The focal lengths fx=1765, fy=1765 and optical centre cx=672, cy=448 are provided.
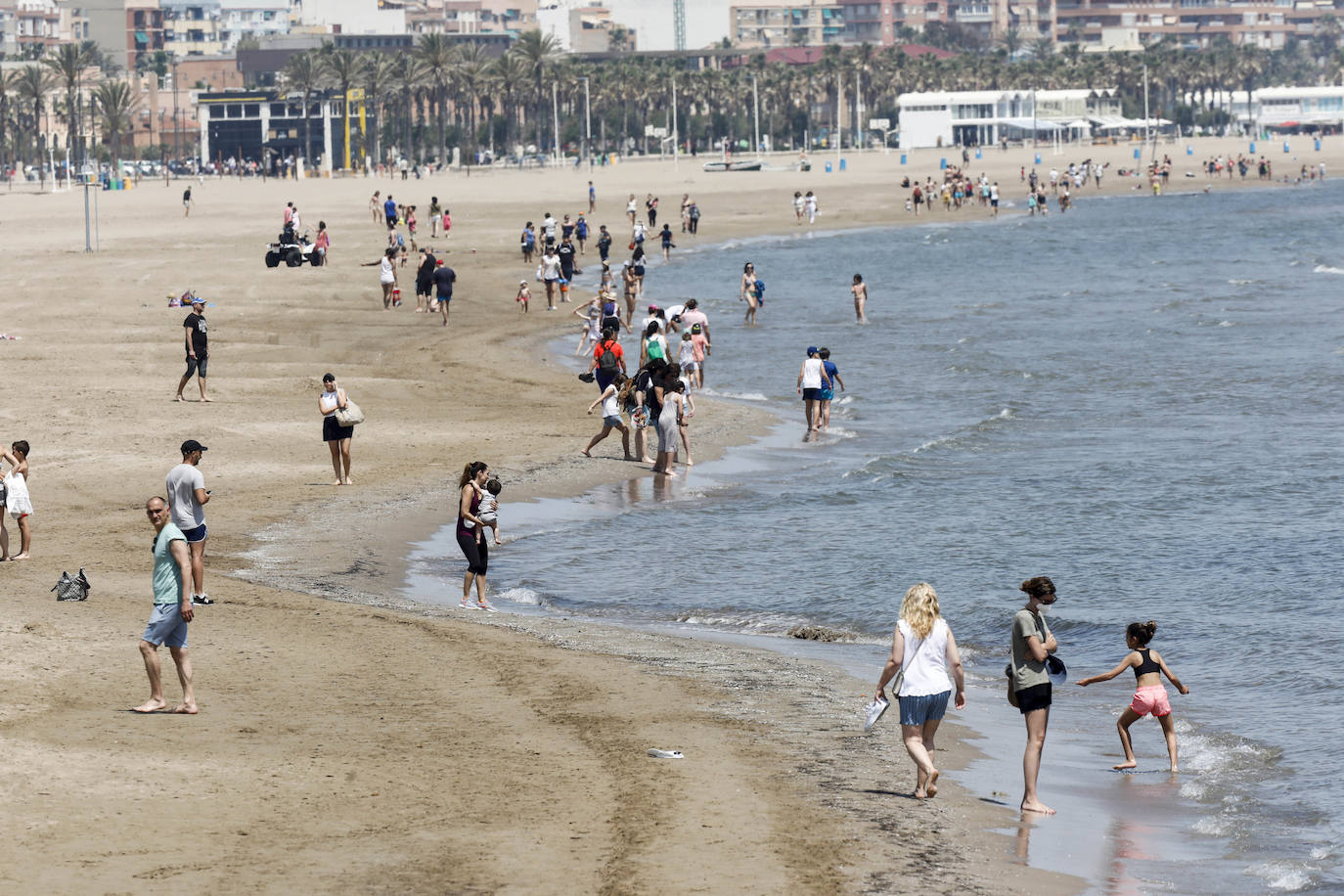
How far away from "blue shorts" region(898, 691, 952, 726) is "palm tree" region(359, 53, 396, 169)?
12940cm

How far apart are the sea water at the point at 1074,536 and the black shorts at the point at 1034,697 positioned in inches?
31.2

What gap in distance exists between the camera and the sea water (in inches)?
489

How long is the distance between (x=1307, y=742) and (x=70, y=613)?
33.9 feet

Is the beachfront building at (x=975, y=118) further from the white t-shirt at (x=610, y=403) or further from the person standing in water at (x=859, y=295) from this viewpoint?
the white t-shirt at (x=610, y=403)

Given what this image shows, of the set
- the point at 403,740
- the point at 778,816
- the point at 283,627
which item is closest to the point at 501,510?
the point at 283,627

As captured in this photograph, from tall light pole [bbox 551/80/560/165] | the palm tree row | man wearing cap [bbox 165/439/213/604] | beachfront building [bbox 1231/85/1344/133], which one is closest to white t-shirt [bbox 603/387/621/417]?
man wearing cap [bbox 165/439/213/604]

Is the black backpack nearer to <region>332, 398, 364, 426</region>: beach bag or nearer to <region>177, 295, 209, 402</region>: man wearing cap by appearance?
<region>332, 398, 364, 426</region>: beach bag

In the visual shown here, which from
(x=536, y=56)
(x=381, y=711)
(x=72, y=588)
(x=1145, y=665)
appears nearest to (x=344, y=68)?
(x=536, y=56)

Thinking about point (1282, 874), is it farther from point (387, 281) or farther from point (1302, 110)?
point (1302, 110)

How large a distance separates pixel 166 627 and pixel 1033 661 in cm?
580

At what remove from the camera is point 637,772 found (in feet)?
37.9

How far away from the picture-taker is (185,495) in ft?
48.1

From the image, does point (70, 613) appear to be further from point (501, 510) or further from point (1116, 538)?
point (1116, 538)

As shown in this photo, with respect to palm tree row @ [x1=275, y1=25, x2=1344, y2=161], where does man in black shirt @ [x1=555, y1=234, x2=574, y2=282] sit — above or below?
below
